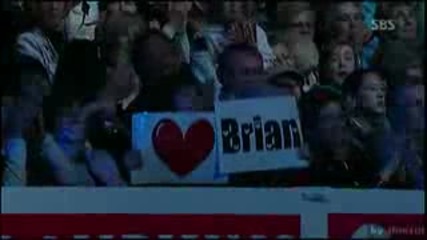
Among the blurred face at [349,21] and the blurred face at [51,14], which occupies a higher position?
the blurred face at [51,14]

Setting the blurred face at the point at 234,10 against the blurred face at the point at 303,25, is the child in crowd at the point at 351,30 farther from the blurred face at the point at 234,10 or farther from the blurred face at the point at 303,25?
the blurred face at the point at 234,10

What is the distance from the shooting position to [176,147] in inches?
218

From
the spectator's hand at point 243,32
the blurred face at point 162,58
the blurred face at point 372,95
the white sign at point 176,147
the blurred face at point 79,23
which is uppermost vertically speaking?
the blurred face at point 79,23

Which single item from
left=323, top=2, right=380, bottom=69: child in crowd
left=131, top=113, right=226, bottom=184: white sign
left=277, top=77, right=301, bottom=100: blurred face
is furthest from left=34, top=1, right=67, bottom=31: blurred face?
left=323, top=2, right=380, bottom=69: child in crowd

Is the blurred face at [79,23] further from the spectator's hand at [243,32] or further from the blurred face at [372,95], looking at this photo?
the blurred face at [372,95]

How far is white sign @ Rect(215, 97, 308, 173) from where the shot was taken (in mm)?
5531

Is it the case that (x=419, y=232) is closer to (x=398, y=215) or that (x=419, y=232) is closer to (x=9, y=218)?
(x=398, y=215)

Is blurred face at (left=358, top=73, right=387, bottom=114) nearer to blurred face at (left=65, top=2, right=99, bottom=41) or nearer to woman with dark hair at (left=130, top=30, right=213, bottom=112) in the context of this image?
woman with dark hair at (left=130, top=30, right=213, bottom=112)

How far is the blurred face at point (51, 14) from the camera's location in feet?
18.0

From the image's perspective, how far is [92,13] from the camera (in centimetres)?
549

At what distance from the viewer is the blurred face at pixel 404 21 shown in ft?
18.2

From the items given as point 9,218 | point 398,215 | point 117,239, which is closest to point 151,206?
point 117,239

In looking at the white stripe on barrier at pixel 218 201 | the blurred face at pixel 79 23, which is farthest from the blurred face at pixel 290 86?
the blurred face at pixel 79 23

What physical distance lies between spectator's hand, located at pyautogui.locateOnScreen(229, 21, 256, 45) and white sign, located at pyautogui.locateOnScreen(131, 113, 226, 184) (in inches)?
12.2
